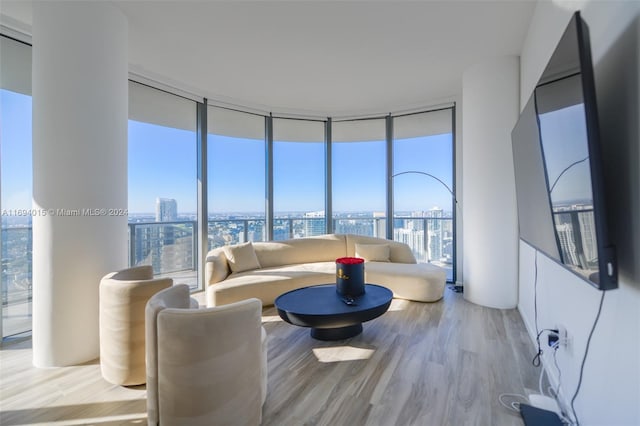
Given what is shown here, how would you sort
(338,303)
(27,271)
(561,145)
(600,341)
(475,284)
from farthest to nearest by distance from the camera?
1. (475,284)
2. (27,271)
3. (338,303)
4. (600,341)
5. (561,145)

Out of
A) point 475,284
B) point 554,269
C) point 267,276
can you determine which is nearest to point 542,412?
point 554,269

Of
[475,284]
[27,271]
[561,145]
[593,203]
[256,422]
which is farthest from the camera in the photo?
[475,284]

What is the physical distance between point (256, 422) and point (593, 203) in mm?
1854

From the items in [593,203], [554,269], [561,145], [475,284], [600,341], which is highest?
[561,145]

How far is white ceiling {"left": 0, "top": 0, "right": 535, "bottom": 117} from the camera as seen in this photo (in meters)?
2.57

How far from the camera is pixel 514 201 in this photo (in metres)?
3.43

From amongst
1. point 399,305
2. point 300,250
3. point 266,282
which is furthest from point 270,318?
point 399,305

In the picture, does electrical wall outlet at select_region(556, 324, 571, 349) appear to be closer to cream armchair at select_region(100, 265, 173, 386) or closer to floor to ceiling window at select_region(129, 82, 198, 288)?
cream armchair at select_region(100, 265, 173, 386)

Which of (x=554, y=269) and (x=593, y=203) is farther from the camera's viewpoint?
(x=554, y=269)

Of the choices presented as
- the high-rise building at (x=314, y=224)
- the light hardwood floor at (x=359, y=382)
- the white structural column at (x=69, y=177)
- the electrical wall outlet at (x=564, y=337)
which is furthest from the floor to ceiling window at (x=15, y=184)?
the electrical wall outlet at (x=564, y=337)

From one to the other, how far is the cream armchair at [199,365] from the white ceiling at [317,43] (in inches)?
102

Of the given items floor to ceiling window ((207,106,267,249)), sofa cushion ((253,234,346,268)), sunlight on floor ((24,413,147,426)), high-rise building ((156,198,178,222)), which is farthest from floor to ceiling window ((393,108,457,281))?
sunlight on floor ((24,413,147,426))

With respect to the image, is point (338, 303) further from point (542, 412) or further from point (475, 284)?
point (475, 284)

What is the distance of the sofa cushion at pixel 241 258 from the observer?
4004 mm
